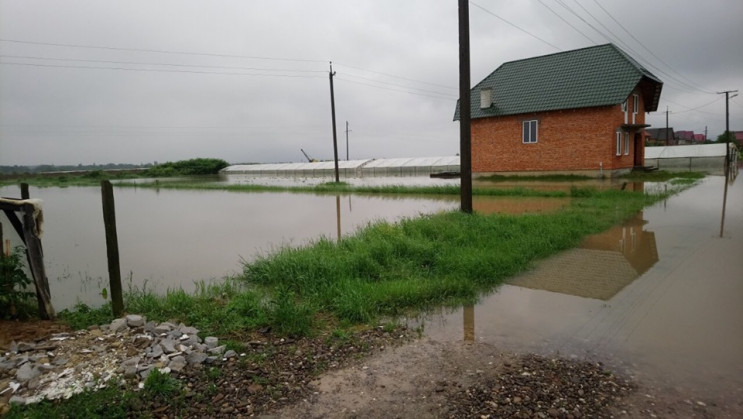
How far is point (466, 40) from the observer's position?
10922 millimetres

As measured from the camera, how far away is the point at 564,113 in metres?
24.9

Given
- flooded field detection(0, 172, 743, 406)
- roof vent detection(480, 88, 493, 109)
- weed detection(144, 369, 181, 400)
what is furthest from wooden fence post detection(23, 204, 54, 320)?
roof vent detection(480, 88, 493, 109)

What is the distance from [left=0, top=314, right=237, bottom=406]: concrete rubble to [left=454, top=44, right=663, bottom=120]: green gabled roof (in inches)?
966

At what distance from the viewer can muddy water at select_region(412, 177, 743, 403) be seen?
3764mm

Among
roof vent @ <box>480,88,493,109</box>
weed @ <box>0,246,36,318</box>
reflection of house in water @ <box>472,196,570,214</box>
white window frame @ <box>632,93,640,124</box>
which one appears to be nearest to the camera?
weed @ <box>0,246,36,318</box>

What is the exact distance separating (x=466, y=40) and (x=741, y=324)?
8.49 m

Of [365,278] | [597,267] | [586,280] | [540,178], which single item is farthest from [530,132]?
[365,278]

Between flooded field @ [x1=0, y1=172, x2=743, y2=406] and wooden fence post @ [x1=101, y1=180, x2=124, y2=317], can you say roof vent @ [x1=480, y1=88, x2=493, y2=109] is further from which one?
wooden fence post @ [x1=101, y1=180, x2=124, y2=317]

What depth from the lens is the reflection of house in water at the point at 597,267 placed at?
599 cm

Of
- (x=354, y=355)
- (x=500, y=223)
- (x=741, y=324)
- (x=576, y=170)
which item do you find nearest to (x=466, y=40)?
(x=500, y=223)

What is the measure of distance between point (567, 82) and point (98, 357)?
27174mm

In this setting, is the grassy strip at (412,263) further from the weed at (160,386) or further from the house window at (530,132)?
the house window at (530,132)

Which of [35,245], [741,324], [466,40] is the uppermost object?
[466,40]

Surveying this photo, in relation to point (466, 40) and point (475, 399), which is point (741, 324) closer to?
point (475, 399)
